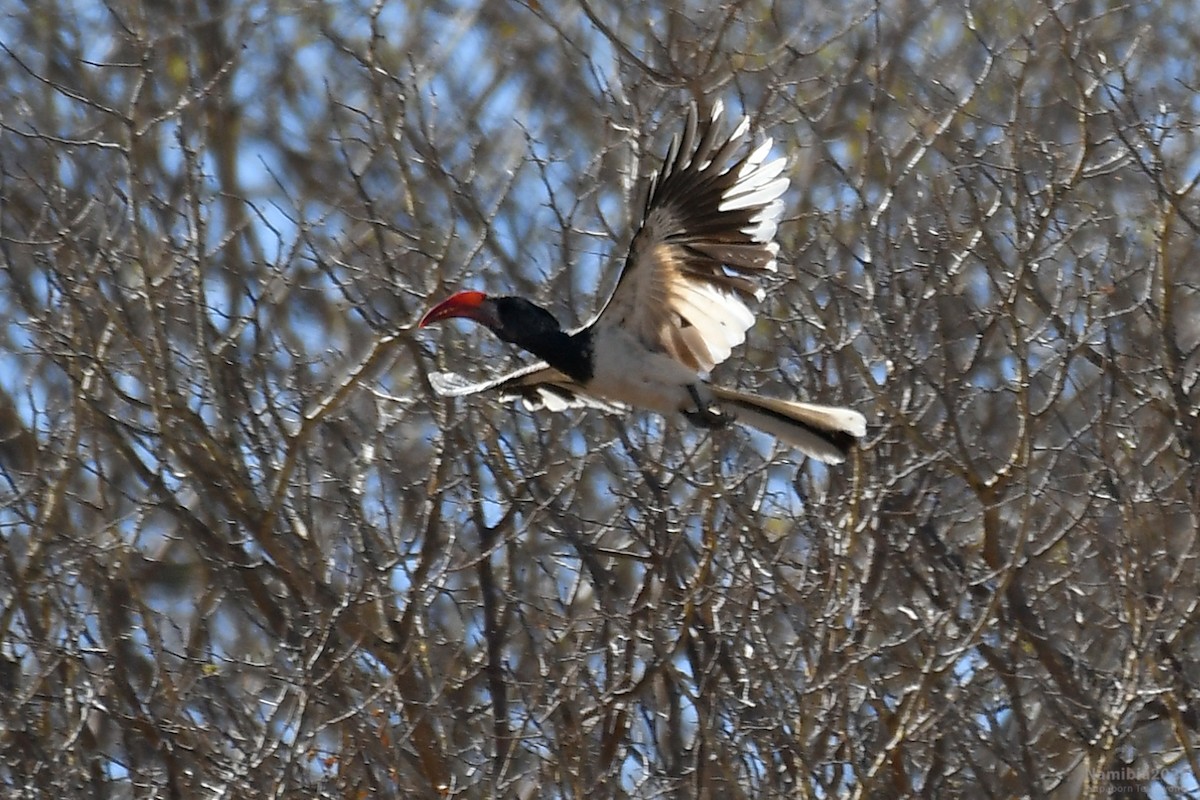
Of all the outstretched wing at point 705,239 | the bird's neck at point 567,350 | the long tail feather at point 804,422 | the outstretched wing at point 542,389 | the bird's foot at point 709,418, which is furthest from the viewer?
the outstretched wing at point 542,389

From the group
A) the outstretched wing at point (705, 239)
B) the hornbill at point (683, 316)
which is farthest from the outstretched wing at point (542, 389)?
the outstretched wing at point (705, 239)

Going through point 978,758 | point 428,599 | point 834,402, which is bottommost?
point 978,758

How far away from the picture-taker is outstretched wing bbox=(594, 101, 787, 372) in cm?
627

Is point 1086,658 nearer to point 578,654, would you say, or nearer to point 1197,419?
point 1197,419

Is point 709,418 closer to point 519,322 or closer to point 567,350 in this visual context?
point 567,350

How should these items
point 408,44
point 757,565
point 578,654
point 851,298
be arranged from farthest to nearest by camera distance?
1. point 408,44
2. point 851,298
3. point 757,565
4. point 578,654

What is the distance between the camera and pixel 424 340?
8.20 m

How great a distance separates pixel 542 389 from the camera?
24.4 ft

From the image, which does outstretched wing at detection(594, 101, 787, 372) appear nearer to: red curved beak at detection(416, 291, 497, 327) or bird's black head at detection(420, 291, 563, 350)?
bird's black head at detection(420, 291, 563, 350)

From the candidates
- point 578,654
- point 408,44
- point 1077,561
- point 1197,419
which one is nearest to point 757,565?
point 578,654

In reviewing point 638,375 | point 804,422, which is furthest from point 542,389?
point 804,422

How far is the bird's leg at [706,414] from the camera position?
6883mm

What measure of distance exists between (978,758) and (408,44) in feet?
17.8

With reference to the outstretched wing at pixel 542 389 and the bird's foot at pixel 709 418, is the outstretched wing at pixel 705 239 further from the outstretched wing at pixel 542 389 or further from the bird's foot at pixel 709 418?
the outstretched wing at pixel 542 389
